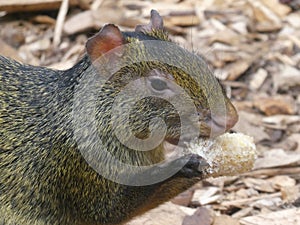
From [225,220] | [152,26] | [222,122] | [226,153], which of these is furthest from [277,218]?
[152,26]

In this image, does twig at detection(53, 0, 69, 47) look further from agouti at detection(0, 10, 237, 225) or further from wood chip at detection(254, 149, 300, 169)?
agouti at detection(0, 10, 237, 225)

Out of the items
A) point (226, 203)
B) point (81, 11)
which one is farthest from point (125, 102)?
point (81, 11)

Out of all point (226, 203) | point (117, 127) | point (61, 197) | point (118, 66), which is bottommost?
point (226, 203)

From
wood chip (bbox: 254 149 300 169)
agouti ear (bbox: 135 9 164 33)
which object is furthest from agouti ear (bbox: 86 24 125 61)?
wood chip (bbox: 254 149 300 169)

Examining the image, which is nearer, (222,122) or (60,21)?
(222,122)

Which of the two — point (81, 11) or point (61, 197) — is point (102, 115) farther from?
Answer: point (81, 11)

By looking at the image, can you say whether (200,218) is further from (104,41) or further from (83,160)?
(104,41)
